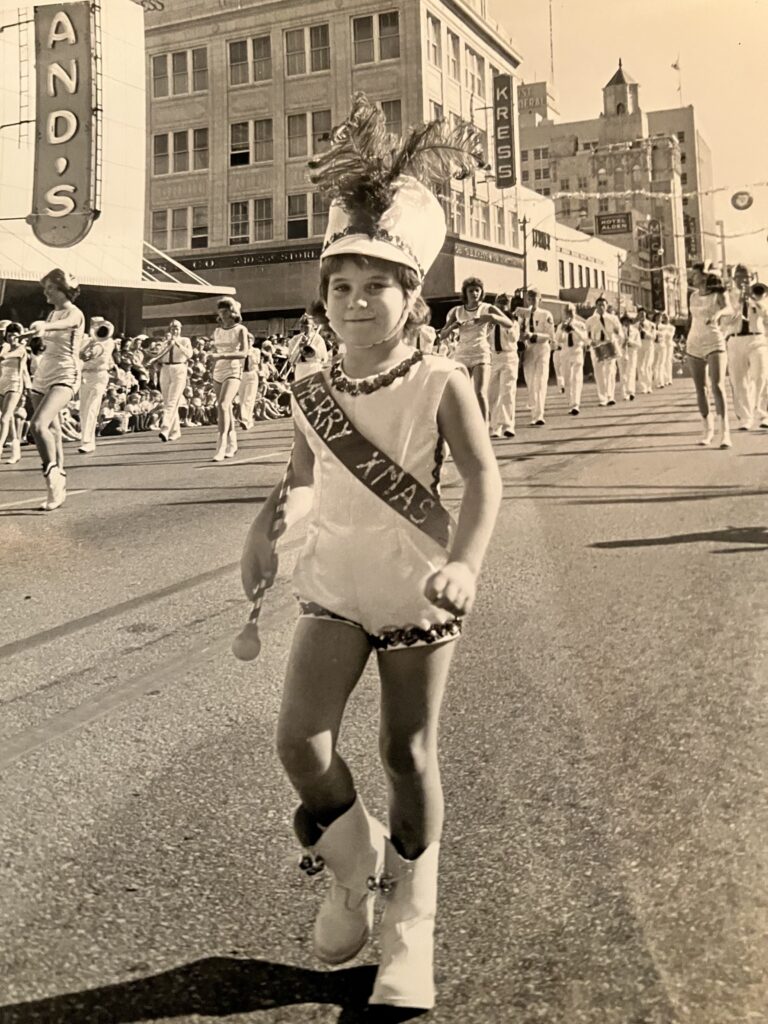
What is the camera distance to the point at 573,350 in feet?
53.3

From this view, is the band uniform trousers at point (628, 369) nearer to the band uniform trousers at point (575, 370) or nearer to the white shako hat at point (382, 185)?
the band uniform trousers at point (575, 370)

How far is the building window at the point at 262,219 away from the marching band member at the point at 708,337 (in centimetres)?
490

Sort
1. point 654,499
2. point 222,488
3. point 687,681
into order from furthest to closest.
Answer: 1. point 222,488
2. point 654,499
3. point 687,681

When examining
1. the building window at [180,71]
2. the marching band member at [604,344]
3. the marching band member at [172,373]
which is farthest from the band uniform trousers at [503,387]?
the building window at [180,71]

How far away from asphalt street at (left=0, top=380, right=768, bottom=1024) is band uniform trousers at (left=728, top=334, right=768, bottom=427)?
5.75m

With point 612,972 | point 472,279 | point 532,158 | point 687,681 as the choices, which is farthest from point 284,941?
point 472,279

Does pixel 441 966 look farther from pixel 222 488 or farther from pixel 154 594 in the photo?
pixel 222 488

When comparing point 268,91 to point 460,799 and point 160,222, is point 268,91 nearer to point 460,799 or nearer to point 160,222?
point 160,222

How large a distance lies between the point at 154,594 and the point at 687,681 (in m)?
2.37

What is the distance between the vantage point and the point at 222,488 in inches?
322

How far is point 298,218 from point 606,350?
48.3 ft

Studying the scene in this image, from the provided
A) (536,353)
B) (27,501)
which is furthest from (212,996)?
(536,353)

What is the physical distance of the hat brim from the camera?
159cm

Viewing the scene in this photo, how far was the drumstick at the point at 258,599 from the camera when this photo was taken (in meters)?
1.69
